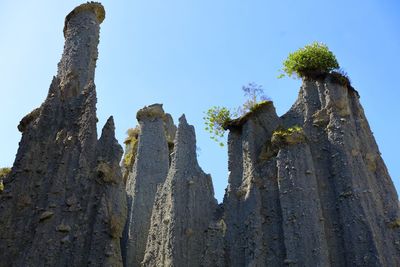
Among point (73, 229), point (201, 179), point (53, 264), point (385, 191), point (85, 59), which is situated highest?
point (85, 59)

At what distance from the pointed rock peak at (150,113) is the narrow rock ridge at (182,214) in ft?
12.6

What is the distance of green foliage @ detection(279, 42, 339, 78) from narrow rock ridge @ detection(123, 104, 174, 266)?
6.07 m

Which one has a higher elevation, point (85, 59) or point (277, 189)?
point (85, 59)

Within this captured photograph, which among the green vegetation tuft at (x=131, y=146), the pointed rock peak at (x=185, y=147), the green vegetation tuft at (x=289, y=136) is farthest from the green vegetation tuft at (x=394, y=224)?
the green vegetation tuft at (x=131, y=146)

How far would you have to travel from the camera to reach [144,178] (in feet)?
62.3

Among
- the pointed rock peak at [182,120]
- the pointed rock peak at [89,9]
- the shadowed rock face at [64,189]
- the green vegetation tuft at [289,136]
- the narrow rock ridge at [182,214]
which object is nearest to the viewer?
the shadowed rock face at [64,189]

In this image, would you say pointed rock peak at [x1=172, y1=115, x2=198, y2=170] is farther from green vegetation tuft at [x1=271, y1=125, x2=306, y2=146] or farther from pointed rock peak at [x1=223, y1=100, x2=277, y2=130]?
green vegetation tuft at [x1=271, y1=125, x2=306, y2=146]

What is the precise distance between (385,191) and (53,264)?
29.3 ft

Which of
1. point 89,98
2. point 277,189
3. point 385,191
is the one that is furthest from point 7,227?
point 385,191

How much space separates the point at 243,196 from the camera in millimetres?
15016

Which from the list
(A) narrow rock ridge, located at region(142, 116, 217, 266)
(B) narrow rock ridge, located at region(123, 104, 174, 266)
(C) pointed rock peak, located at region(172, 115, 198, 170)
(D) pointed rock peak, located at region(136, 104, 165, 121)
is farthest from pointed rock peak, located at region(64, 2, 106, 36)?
(A) narrow rock ridge, located at region(142, 116, 217, 266)

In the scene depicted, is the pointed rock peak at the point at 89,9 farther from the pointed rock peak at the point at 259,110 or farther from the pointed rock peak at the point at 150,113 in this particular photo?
the pointed rock peak at the point at 259,110

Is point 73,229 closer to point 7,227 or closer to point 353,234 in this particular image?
point 7,227

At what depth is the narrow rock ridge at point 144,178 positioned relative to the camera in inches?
655
